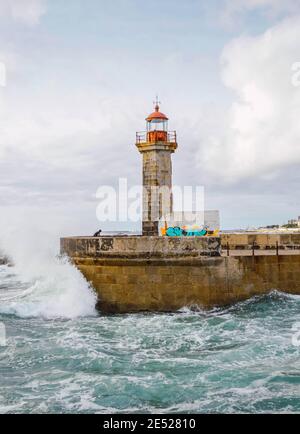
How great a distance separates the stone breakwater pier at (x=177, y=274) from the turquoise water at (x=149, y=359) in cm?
35

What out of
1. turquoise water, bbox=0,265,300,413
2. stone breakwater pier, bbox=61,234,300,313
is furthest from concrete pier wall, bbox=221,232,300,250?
turquoise water, bbox=0,265,300,413

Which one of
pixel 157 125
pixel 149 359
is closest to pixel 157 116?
pixel 157 125

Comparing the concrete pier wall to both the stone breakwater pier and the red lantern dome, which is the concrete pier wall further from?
the red lantern dome

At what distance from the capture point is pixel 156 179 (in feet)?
47.0

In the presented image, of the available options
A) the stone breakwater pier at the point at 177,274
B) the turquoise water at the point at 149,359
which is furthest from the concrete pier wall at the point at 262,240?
the turquoise water at the point at 149,359

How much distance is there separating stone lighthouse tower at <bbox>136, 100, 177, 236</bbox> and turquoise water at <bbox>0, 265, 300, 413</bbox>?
12.9 ft

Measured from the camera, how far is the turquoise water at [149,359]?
5.58m

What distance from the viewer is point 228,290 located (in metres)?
10.7

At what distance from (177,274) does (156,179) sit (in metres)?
4.57

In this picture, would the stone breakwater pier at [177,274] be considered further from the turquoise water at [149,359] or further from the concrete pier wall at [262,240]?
the concrete pier wall at [262,240]

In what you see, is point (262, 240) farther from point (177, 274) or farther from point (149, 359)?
point (149, 359)
